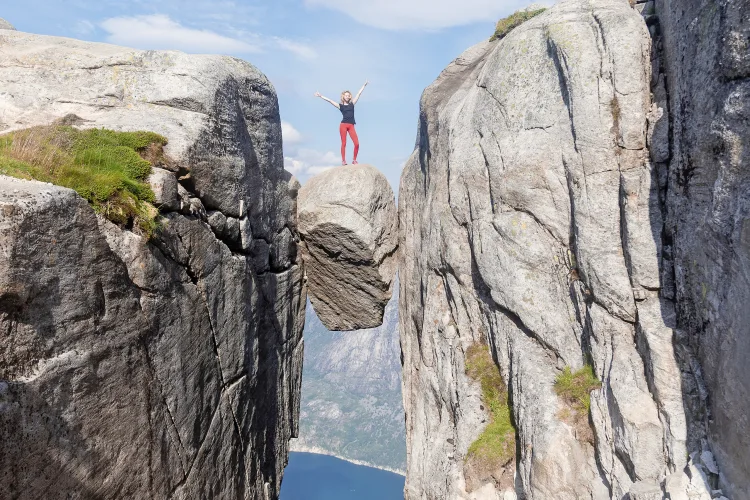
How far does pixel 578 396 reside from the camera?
12.2 m

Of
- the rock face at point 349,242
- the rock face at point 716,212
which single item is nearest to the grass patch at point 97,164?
the rock face at point 349,242

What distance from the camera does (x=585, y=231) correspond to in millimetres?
12609

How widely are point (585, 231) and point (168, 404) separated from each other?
1181 cm

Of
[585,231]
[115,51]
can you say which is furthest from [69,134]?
[585,231]

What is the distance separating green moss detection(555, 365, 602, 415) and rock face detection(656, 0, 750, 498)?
2.79m

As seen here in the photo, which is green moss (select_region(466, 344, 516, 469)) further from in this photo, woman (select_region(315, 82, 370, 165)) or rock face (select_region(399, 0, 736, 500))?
woman (select_region(315, 82, 370, 165))

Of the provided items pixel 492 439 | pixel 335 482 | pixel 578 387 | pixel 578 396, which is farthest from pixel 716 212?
pixel 335 482

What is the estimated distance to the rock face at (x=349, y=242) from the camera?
2100 centimetres

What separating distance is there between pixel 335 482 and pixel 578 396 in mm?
174266

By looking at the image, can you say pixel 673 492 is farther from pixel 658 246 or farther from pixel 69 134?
pixel 69 134

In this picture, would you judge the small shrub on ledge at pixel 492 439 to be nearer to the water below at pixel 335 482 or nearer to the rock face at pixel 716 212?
the rock face at pixel 716 212

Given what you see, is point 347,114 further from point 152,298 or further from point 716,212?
point 716,212

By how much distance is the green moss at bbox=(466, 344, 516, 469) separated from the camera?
1394 cm

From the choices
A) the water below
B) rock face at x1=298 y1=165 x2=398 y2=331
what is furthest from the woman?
the water below
